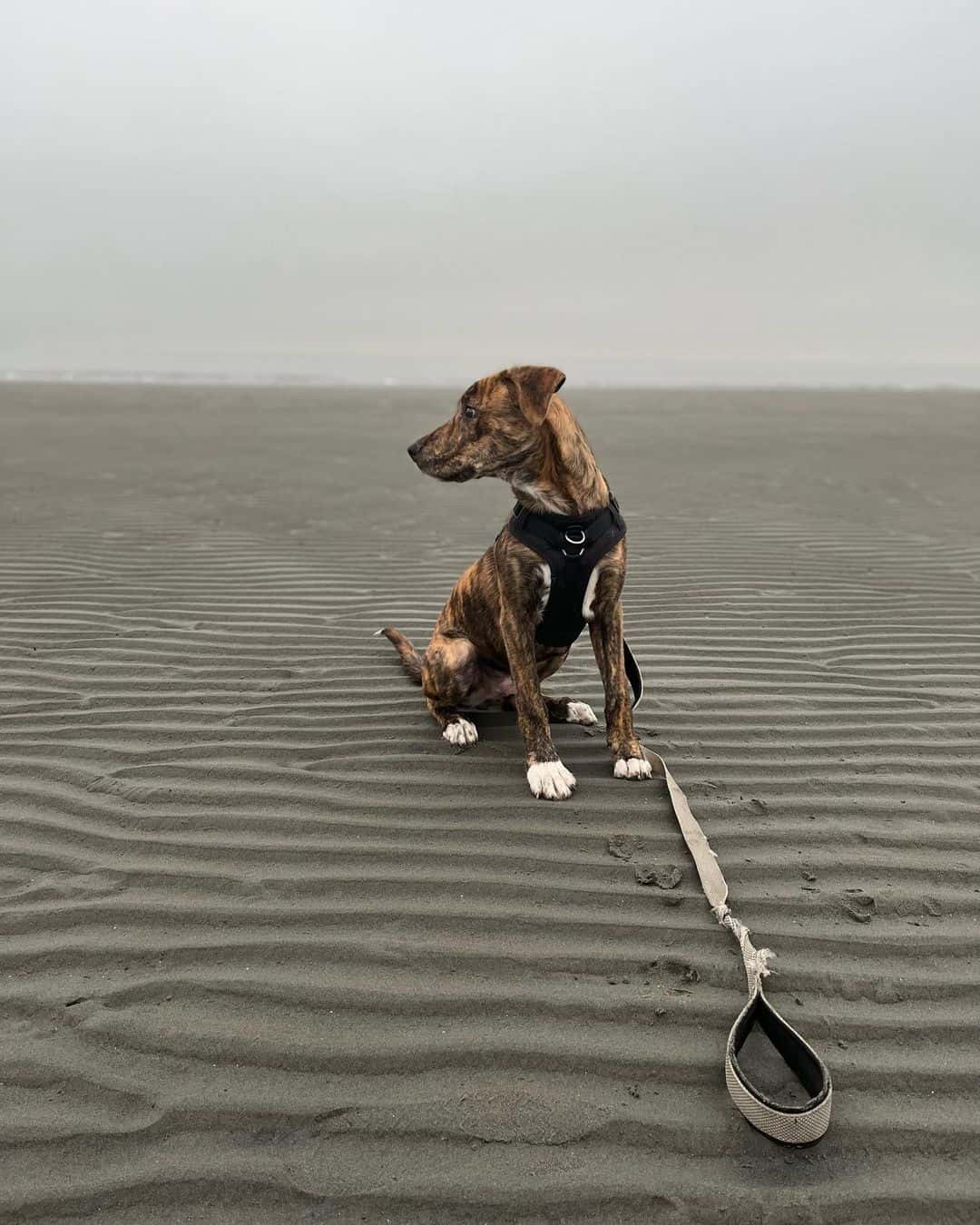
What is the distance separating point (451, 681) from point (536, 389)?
1.33 m

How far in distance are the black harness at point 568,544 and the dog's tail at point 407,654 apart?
49.0 inches

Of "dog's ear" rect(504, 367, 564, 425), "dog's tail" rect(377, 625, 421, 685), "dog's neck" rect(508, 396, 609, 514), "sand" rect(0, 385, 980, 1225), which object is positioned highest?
"dog's ear" rect(504, 367, 564, 425)

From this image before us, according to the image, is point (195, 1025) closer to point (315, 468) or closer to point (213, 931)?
point (213, 931)

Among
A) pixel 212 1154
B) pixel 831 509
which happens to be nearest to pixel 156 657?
pixel 212 1154

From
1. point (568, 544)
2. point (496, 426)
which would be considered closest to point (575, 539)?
point (568, 544)

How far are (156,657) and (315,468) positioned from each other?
27.6 feet

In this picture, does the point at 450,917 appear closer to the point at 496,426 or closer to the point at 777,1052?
the point at 777,1052

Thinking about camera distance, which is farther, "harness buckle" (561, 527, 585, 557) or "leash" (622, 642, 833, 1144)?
"harness buckle" (561, 527, 585, 557)

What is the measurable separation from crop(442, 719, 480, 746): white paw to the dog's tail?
0.69 m

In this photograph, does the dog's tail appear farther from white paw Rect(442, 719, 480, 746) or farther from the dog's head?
the dog's head

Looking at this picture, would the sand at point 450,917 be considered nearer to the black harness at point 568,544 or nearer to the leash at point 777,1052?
the leash at point 777,1052

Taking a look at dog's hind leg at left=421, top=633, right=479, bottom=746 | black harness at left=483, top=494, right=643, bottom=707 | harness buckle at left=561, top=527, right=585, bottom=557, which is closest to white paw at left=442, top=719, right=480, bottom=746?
dog's hind leg at left=421, top=633, right=479, bottom=746

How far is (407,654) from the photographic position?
470cm

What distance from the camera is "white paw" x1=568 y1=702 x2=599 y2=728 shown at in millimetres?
4133
